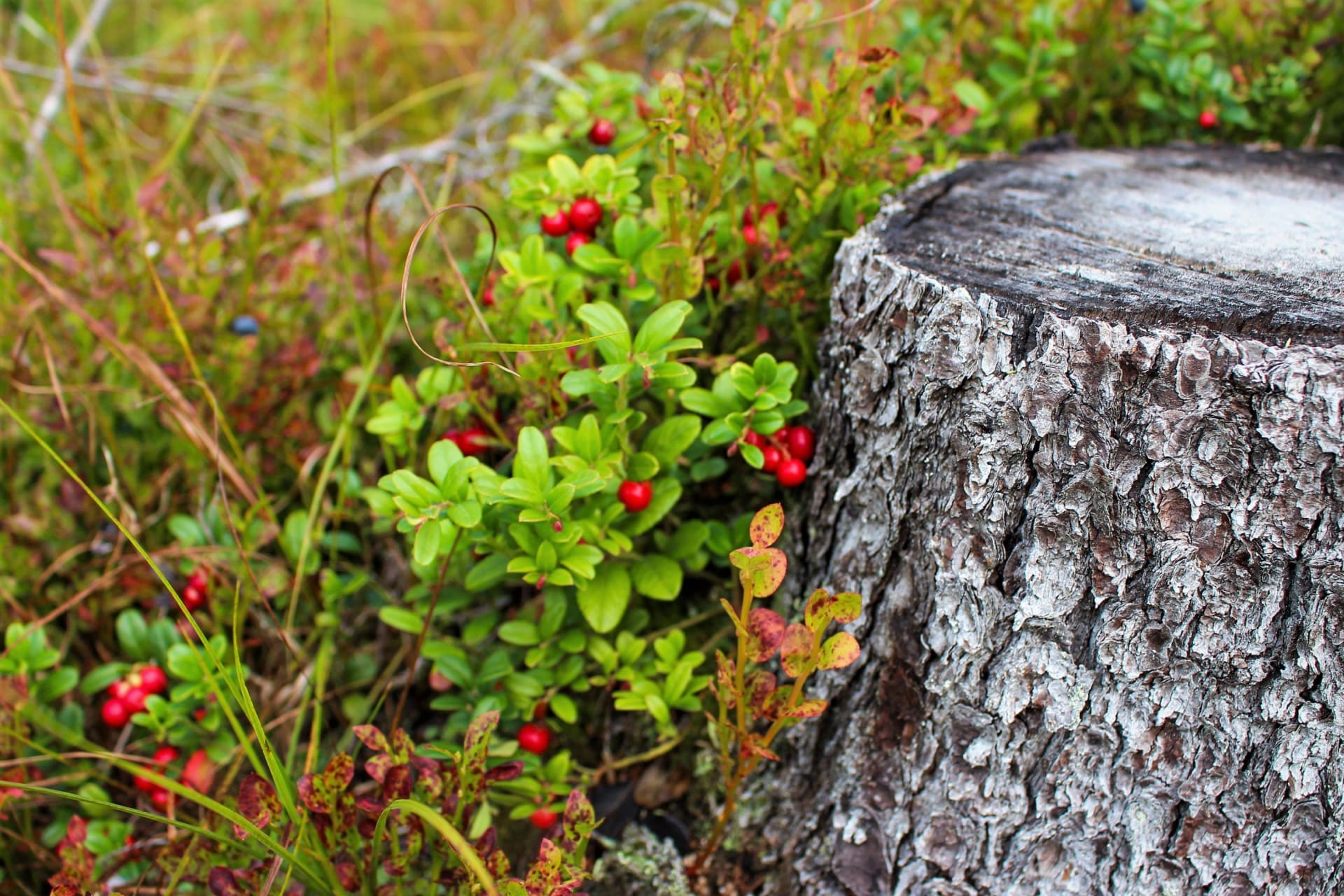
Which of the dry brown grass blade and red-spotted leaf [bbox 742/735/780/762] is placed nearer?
red-spotted leaf [bbox 742/735/780/762]

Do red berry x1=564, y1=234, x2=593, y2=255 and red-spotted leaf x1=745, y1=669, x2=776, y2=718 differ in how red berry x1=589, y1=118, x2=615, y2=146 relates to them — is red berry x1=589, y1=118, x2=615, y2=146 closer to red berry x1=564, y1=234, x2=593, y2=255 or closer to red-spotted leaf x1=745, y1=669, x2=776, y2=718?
red berry x1=564, y1=234, x2=593, y2=255

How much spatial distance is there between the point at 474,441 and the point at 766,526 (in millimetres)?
589

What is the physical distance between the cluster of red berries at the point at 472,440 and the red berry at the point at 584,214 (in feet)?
1.31

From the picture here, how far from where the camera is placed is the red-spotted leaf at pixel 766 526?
1.12m

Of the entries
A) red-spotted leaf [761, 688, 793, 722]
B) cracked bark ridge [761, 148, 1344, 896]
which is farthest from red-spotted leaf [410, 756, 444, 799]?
cracked bark ridge [761, 148, 1344, 896]

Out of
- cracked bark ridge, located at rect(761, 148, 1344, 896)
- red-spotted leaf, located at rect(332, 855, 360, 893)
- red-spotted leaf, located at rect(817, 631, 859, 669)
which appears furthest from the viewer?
red-spotted leaf, located at rect(332, 855, 360, 893)

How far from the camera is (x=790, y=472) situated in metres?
1.37

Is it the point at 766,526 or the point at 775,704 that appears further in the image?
the point at 775,704

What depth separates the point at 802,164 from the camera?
154 centimetres

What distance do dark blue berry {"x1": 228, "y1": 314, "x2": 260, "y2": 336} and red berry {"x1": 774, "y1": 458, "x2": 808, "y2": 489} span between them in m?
1.25

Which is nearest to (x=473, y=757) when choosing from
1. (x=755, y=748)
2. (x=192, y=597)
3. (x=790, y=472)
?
(x=755, y=748)

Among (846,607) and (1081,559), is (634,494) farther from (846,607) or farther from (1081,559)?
(1081,559)

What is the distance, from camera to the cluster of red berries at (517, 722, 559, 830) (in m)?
1.41

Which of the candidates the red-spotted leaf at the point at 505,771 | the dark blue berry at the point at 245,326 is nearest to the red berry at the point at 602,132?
the dark blue berry at the point at 245,326
